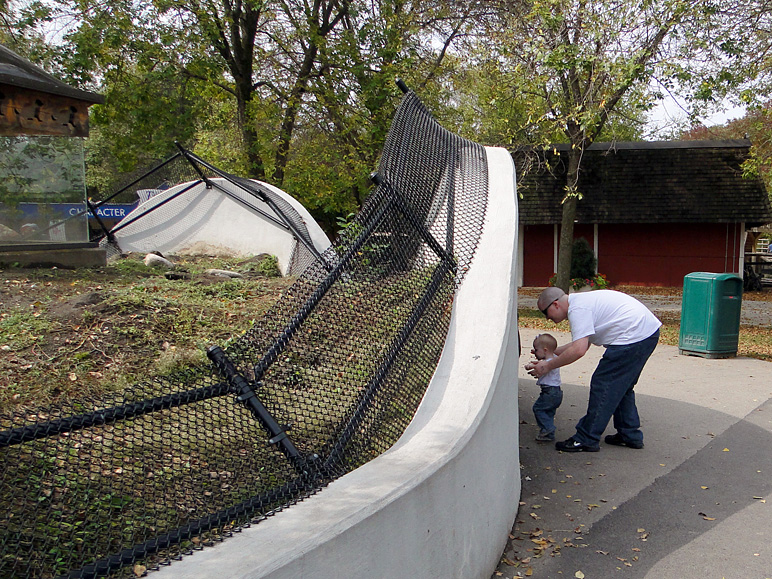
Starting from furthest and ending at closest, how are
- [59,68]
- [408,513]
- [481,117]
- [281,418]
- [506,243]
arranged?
[481,117], [59,68], [506,243], [281,418], [408,513]

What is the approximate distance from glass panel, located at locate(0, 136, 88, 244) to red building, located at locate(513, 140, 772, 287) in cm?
1617

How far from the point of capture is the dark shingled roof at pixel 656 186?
21641mm

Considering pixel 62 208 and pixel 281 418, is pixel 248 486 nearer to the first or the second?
pixel 281 418

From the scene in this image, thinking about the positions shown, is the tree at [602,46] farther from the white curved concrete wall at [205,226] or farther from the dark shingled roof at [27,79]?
the dark shingled roof at [27,79]

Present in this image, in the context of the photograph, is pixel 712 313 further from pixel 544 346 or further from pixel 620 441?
pixel 544 346

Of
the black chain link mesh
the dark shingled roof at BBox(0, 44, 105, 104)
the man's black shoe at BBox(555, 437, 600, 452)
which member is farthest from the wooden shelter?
the man's black shoe at BBox(555, 437, 600, 452)

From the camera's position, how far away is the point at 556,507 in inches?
174

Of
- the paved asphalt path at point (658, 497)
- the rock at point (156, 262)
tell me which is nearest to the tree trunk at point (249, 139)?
the rock at point (156, 262)

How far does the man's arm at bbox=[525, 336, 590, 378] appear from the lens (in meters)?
4.89

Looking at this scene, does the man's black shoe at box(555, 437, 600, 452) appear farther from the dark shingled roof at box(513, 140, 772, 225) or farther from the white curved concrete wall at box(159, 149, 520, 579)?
the dark shingled roof at box(513, 140, 772, 225)

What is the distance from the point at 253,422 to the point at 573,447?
301 centimetres

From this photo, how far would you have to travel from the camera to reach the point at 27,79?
523 cm

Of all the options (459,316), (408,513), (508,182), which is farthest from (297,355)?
(508,182)

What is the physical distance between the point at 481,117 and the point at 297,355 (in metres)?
29.1
